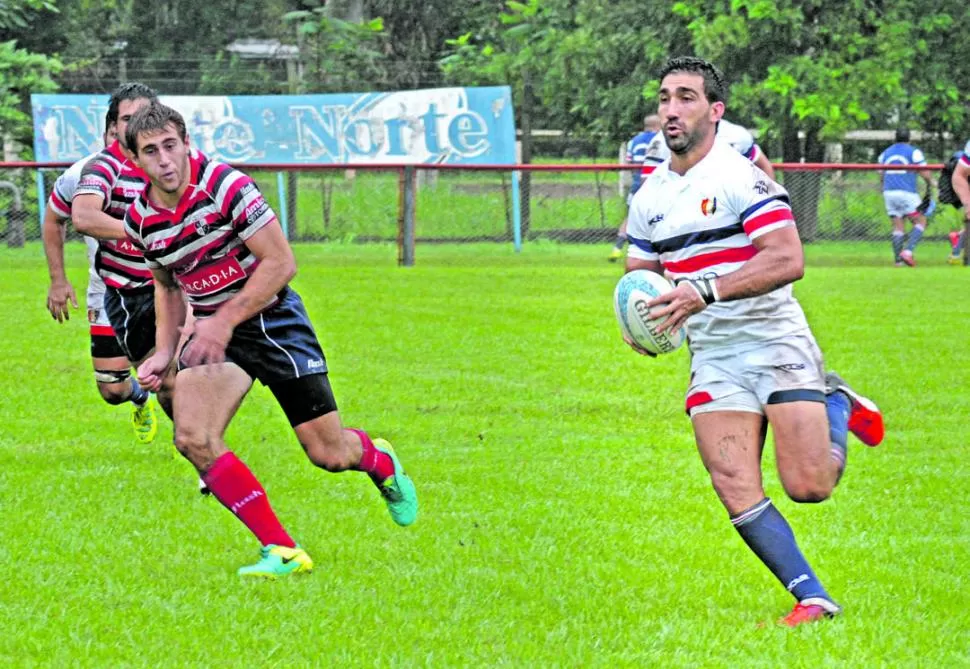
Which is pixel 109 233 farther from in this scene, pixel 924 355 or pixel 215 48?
pixel 215 48

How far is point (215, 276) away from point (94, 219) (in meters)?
2.04

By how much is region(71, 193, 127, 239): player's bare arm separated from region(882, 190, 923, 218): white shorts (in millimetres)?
16937

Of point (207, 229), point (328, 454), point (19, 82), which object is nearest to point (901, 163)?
point (19, 82)

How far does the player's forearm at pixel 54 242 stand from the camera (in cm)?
874

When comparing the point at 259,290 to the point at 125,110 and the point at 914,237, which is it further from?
the point at 914,237

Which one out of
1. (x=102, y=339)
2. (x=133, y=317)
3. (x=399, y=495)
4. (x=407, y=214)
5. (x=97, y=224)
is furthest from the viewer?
(x=407, y=214)

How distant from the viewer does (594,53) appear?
93.1 feet

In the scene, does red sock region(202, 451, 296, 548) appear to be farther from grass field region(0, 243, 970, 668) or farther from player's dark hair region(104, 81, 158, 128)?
player's dark hair region(104, 81, 158, 128)

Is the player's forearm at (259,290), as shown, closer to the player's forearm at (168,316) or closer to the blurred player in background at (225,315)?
the blurred player in background at (225,315)

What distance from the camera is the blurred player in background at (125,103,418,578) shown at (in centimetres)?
598

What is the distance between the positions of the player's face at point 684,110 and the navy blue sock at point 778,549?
1290 millimetres

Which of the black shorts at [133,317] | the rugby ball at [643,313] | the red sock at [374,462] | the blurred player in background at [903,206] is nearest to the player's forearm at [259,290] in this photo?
the red sock at [374,462]

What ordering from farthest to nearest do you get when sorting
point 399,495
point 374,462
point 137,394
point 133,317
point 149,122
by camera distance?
point 137,394 < point 133,317 < point 399,495 < point 374,462 < point 149,122

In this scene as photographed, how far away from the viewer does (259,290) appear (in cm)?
598
